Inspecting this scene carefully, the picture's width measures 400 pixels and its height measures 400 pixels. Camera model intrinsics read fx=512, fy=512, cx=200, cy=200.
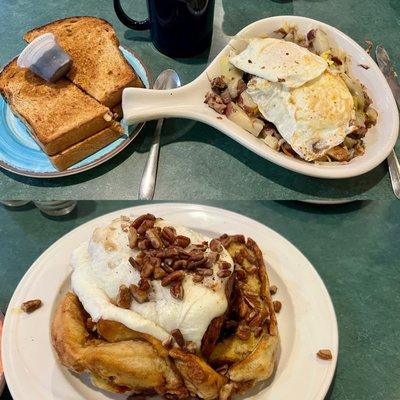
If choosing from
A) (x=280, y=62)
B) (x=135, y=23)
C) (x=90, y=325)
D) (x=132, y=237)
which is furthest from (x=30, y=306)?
(x=135, y=23)

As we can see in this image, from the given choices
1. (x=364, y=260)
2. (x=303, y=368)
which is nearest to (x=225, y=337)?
(x=303, y=368)

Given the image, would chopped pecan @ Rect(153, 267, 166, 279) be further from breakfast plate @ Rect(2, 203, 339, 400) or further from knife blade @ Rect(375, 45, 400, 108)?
knife blade @ Rect(375, 45, 400, 108)

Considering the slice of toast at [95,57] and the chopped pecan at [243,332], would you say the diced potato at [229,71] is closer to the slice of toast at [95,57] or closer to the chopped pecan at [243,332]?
the slice of toast at [95,57]

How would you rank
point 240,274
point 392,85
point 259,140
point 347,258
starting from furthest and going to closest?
1. point 392,85
2. point 259,140
3. point 347,258
4. point 240,274

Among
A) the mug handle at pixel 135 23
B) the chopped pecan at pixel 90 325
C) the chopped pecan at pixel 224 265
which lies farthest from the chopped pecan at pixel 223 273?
the mug handle at pixel 135 23

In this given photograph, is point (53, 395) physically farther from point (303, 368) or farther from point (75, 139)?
point (75, 139)

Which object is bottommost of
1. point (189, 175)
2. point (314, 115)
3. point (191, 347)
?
point (189, 175)

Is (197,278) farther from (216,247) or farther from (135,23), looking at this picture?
(135,23)
